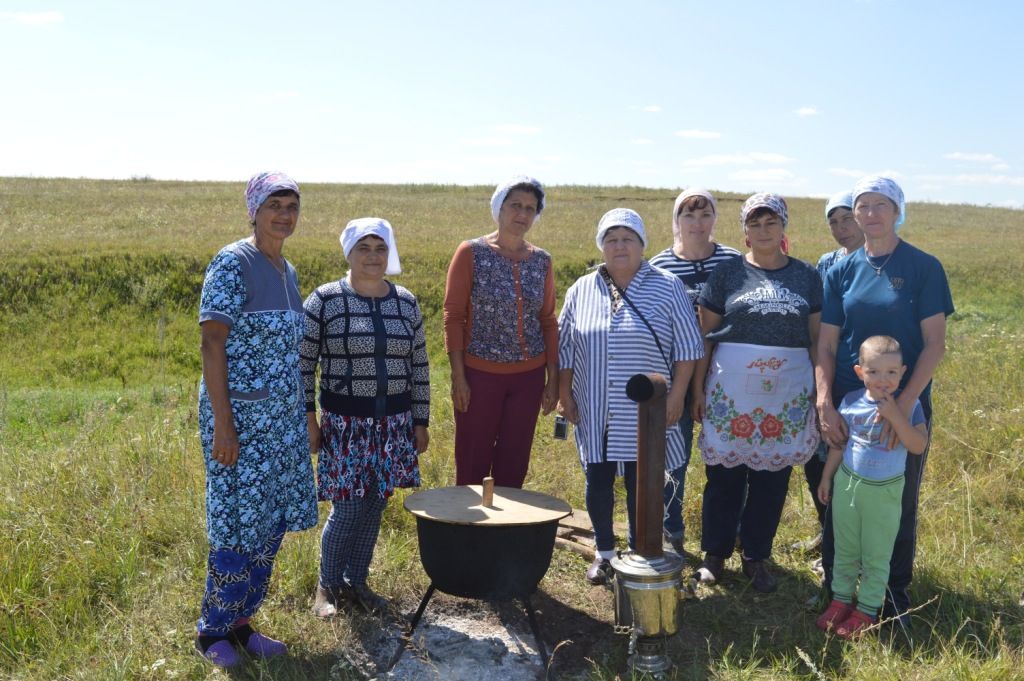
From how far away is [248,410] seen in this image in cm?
340

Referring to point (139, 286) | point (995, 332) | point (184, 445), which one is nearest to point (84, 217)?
point (139, 286)

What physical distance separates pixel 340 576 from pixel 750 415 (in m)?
2.15

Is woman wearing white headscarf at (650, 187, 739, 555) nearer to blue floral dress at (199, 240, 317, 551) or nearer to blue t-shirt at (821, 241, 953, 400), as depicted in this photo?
blue t-shirt at (821, 241, 953, 400)

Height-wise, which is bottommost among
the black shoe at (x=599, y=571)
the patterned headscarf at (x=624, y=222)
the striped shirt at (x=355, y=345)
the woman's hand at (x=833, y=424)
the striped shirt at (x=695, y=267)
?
the black shoe at (x=599, y=571)

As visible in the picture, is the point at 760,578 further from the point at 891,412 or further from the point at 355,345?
the point at 355,345

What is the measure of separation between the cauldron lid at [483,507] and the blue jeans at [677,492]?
887 millimetres

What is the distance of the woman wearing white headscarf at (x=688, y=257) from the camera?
14.5ft

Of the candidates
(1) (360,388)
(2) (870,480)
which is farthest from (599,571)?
(1) (360,388)

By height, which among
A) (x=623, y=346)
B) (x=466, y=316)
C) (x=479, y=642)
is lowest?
(x=479, y=642)

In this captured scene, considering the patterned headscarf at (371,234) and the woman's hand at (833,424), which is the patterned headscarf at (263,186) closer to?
the patterned headscarf at (371,234)

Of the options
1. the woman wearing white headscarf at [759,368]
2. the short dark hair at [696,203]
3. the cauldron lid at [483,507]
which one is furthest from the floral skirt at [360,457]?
the short dark hair at [696,203]

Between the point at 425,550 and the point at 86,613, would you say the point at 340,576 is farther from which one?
the point at 86,613

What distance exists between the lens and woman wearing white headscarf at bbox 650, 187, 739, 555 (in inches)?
173

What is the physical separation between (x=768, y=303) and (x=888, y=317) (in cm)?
53
